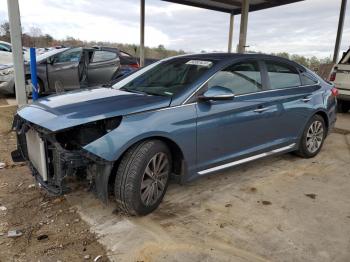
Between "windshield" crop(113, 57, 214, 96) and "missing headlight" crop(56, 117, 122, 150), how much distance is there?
2.45ft

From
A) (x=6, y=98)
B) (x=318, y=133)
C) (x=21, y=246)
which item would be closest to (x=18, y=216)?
(x=21, y=246)

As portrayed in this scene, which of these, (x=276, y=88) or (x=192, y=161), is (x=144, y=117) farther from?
(x=276, y=88)

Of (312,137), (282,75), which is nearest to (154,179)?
(282,75)

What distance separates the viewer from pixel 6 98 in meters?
9.63

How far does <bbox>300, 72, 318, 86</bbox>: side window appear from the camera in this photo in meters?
4.87

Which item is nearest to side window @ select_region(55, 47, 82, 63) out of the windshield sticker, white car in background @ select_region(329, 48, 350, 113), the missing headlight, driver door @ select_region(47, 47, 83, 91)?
driver door @ select_region(47, 47, 83, 91)

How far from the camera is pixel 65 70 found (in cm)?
890

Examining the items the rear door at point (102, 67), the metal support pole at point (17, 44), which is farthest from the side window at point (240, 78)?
the rear door at point (102, 67)

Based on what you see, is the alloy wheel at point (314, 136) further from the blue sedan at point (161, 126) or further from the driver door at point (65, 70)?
the driver door at point (65, 70)

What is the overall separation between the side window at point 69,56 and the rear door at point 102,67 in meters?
0.38

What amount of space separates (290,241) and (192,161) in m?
1.17

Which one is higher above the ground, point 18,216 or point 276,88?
point 276,88

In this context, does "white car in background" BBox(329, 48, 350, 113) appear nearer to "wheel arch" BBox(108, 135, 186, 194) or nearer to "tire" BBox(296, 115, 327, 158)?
"tire" BBox(296, 115, 327, 158)

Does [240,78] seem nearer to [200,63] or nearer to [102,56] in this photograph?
[200,63]
